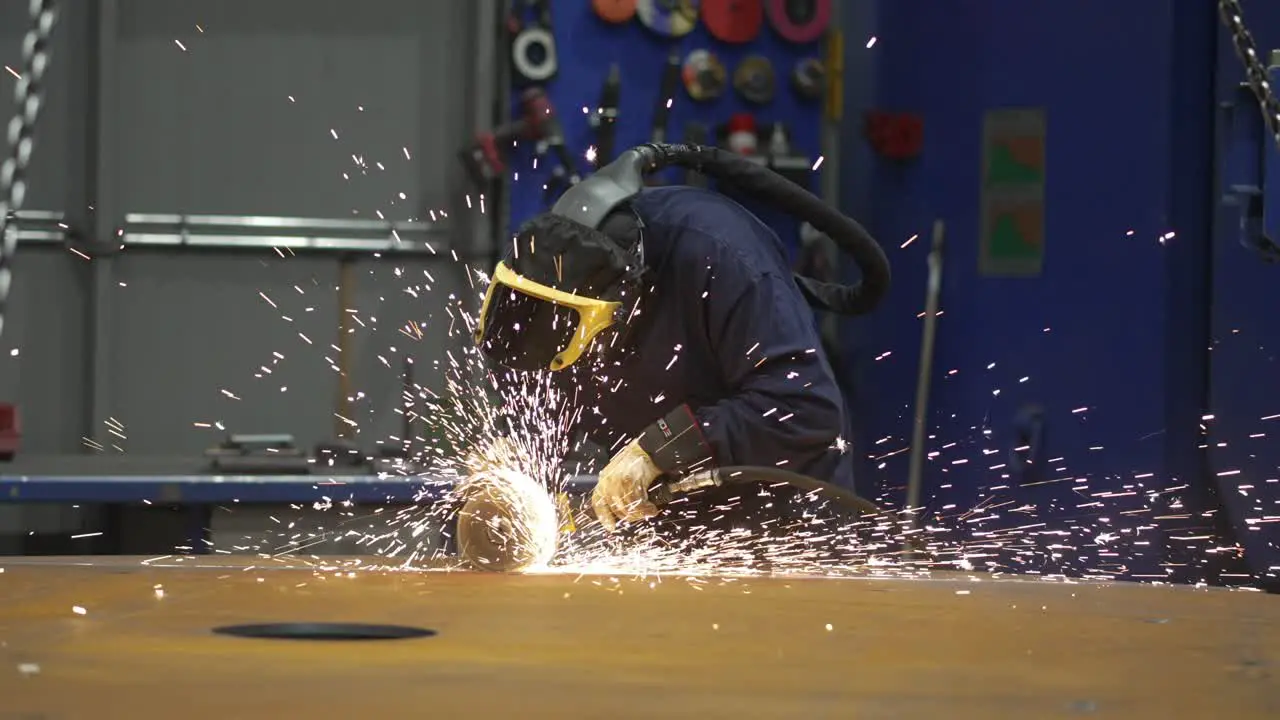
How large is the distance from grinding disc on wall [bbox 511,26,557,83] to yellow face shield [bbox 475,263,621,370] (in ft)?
6.73

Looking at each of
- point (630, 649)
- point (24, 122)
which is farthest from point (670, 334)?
point (630, 649)

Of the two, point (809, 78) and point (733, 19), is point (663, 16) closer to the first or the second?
point (733, 19)

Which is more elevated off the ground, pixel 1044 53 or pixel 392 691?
pixel 1044 53

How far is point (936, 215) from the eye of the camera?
14.6ft

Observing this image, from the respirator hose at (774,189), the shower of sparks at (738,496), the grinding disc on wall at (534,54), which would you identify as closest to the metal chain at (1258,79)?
the respirator hose at (774,189)

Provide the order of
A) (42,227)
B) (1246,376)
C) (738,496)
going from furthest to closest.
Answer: (42,227) < (1246,376) < (738,496)

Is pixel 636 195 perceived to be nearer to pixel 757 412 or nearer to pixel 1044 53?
pixel 757 412

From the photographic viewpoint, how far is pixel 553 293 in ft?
7.51

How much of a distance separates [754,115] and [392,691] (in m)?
3.57

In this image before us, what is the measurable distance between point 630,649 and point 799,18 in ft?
11.3

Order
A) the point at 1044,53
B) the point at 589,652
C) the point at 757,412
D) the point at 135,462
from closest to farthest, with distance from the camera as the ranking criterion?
the point at 589,652, the point at 757,412, the point at 135,462, the point at 1044,53

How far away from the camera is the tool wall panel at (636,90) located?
4.37m

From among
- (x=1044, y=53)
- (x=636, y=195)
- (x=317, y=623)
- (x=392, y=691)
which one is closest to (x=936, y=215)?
(x=1044, y=53)

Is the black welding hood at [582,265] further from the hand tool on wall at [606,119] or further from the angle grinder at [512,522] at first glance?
the hand tool on wall at [606,119]
